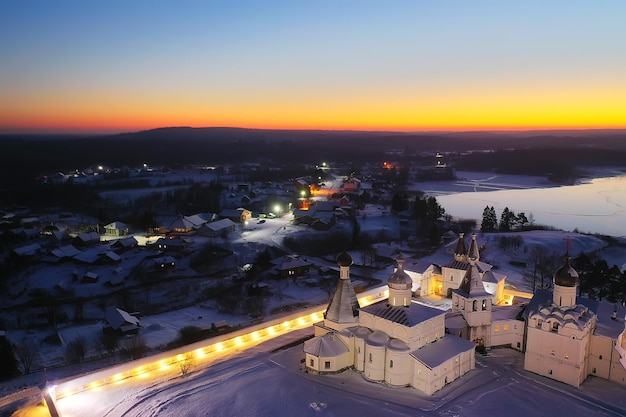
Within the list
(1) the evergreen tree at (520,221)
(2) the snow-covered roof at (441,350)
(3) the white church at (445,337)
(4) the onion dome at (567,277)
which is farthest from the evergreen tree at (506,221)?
(2) the snow-covered roof at (441,350)

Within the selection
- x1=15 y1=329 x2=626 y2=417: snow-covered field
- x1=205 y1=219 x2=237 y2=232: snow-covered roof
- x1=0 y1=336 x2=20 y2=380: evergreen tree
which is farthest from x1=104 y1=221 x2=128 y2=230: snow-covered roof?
x1=15 y1=329 x2=626 y2=417: snow-covered field

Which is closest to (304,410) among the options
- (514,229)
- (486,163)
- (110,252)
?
(110,252)

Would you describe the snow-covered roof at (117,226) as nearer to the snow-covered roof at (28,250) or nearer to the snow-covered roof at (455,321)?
the snow-covered roof at (28,250)

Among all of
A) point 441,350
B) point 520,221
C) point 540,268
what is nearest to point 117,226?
point 540,268

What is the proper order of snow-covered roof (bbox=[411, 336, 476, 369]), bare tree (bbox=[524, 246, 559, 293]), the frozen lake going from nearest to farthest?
snow-covered roof (bbox=[411, 336, 476, 369]) < bare tree (bbox=[524, 246, 559, 293]) < the frozen lake

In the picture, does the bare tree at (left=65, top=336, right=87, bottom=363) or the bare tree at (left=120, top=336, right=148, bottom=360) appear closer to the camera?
the bare tree at (left=120, top=336, right=148, bottom=360)

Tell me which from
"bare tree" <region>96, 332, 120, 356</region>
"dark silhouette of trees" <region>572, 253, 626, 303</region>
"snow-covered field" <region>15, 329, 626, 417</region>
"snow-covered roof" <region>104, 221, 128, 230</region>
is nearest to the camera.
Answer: "snow-covered field" <region>15, 329, 626, 417</region>

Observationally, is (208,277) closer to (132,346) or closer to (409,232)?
(132,346)

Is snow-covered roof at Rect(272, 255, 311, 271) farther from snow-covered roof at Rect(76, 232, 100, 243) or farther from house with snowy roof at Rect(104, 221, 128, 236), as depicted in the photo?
house with snowy roof at Rect(104, 221, 128, 236)
